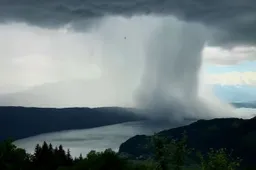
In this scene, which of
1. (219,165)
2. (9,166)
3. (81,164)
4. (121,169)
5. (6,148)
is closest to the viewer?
(219,165)

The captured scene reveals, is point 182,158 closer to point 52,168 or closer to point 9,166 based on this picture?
point 52,168

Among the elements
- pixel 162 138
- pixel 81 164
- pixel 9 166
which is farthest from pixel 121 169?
pixel 162 138

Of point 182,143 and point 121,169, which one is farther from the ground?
point 182,143

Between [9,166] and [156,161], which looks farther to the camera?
[9,166]

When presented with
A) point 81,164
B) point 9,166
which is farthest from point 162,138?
point 9,166

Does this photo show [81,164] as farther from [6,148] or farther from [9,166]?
[6,148]

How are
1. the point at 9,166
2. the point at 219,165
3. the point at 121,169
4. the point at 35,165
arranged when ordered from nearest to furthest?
the point at 219,165 → the point at 121,169 → the point at 35,165 → the point at 9,166
